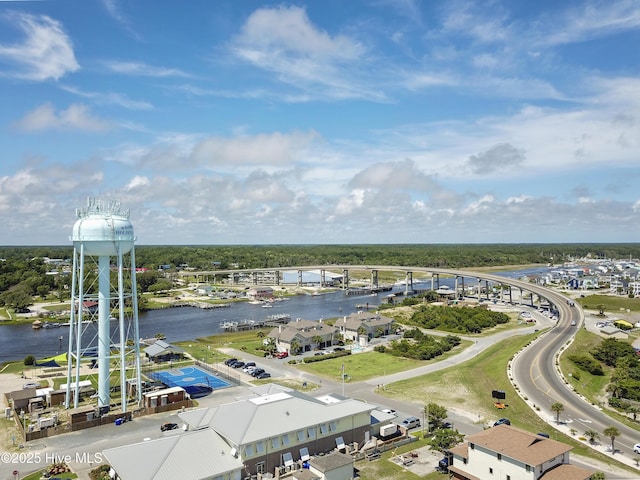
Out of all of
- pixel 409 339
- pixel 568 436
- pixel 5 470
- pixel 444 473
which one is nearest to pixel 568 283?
pixel 409 339

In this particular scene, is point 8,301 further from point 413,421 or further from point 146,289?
point 413,421

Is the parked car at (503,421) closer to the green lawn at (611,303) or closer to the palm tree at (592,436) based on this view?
the palm tree at (592,436)

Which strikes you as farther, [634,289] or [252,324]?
[634,289]

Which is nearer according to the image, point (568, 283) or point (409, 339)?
point (409, 339)

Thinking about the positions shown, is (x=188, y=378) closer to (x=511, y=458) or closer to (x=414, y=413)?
(x=414, y=413)

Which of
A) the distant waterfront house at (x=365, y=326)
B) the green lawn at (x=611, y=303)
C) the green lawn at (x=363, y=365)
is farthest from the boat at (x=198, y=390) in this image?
the green lawn at (x=611, y=303)

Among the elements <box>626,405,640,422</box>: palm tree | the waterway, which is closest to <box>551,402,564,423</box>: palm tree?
<box>626,405,640,422</box>: palm tree

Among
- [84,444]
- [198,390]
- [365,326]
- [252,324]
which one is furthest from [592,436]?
[252,324]
